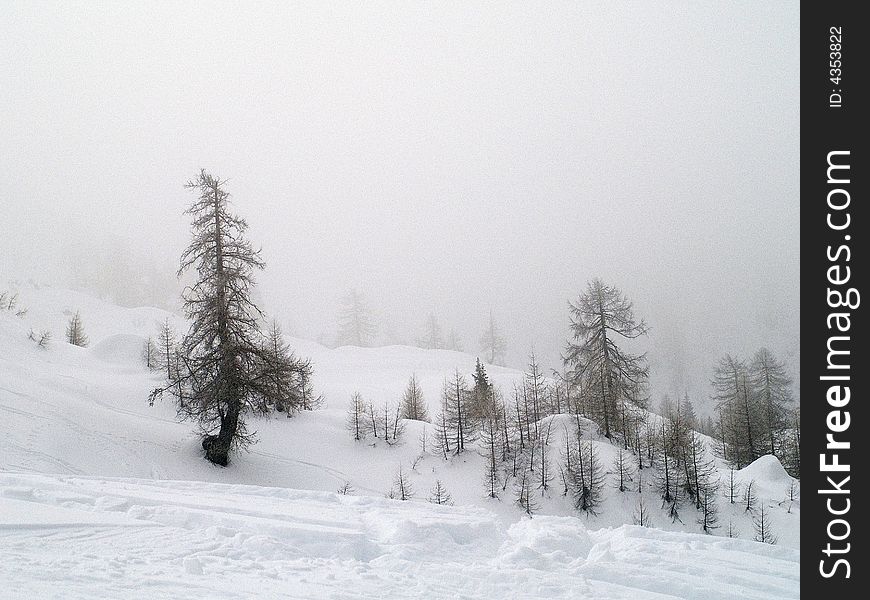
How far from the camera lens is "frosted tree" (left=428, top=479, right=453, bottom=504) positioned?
23.4 metres

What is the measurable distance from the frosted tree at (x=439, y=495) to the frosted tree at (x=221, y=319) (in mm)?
10636

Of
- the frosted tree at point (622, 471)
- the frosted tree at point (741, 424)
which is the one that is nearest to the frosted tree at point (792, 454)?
the frosted tree at point (741, 424)

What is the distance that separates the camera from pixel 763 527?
73.7ft

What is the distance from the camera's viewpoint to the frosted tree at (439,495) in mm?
23358

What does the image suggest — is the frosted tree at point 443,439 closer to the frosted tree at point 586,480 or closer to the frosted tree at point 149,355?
the frosted tree at point 586,480

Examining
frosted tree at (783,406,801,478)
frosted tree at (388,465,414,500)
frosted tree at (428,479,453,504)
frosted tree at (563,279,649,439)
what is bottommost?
frosted tree at (783,406,801,478)

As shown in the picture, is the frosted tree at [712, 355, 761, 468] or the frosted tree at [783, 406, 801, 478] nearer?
the frosted tree at [783, 406, 801, 478]

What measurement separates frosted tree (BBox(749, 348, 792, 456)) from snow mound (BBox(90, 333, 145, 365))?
50.0m

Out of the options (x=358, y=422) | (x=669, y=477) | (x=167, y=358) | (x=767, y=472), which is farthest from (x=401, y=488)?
(x=767, y=472)

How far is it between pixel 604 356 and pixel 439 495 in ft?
55.0
